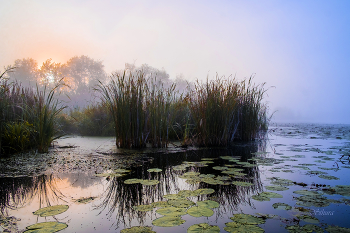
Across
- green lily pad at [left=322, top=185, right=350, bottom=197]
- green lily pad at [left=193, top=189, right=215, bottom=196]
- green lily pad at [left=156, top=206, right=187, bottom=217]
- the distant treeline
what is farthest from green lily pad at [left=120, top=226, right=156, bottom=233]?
the distant treeline

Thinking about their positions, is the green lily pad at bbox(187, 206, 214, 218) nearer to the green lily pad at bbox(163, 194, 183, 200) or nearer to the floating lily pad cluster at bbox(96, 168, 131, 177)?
the green lily pad at bbox(163, 194, 183, 200)

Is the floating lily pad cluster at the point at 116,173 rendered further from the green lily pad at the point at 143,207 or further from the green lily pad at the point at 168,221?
the green lily pad at the point at 168,221

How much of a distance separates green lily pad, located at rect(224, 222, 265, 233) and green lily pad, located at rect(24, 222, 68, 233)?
43.3 inches

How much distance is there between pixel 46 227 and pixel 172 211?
867mm

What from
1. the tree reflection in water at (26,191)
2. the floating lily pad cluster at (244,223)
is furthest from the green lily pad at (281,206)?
the tree reflection in water at (26,191)

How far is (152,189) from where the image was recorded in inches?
94.0

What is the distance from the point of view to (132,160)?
3.78 metres

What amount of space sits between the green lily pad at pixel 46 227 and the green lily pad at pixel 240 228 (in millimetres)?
1099

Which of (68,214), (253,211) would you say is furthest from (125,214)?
(253,211)

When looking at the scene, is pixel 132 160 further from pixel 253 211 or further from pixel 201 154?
pixel 253 211

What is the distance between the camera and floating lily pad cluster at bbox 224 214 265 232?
1.51m

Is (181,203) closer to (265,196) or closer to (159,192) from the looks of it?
(159,192)

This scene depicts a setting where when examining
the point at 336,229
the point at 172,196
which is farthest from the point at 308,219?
the point at 172,196

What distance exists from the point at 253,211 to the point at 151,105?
10.8 ft
